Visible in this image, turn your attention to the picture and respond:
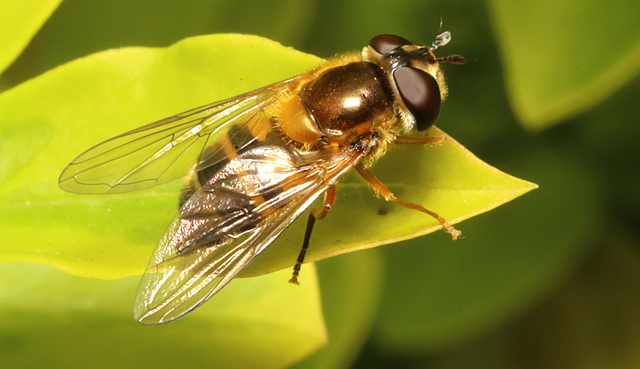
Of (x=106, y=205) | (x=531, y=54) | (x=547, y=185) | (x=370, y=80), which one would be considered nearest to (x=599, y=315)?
(x=547, y=185)

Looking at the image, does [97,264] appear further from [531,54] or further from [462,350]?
[462,350]

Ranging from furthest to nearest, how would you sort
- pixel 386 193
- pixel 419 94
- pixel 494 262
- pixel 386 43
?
pixel 494 262
pixel 386 43
pixel 419 94
pixel 386 193

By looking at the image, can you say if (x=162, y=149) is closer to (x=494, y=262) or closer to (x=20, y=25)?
(x=20, y=25)

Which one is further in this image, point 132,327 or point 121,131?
point 132,327

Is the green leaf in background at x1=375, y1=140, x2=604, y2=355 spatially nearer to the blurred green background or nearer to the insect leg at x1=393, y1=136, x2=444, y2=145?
the blurred green background

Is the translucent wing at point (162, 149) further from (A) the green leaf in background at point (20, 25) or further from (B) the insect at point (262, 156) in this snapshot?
(A) the green leaf in background at point (20, 25)

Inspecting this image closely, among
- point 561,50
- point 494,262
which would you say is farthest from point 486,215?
point 561,50
